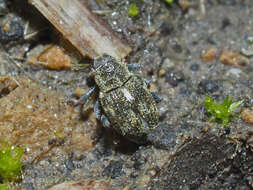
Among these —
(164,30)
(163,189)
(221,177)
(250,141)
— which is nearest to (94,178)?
(163,189)

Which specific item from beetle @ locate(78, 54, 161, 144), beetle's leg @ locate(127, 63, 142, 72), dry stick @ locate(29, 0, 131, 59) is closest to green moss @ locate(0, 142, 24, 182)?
beetle @ locate(78, 54, 161, 144)

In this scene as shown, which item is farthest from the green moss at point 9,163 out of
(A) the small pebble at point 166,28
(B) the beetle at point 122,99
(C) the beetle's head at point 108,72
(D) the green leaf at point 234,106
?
(A) the small pebble at point 166,28

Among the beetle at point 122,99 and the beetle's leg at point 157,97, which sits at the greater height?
the beetle at point 122,99

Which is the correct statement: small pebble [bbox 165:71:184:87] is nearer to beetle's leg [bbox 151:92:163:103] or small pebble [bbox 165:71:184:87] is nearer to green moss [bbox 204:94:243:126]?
→ beetle's leg [bbox 151:92:163:103]

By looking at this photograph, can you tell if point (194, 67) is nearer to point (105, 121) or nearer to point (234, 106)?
point (234, 106)

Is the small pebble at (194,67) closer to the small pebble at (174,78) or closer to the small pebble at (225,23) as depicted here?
the small pebble at (174,78)

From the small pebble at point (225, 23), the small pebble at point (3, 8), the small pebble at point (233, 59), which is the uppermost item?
the small pebble at point (3, 8)

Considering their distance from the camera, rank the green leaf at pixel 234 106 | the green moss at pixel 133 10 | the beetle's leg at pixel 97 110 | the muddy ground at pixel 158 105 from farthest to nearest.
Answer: the green moss at pixel 133 10
the beetle's leg at pixel 97 110
the green leaf at pixel 234 106
the muddy ground at pixel 158 105

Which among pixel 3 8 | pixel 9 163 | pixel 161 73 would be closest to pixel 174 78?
pixel 161 73
